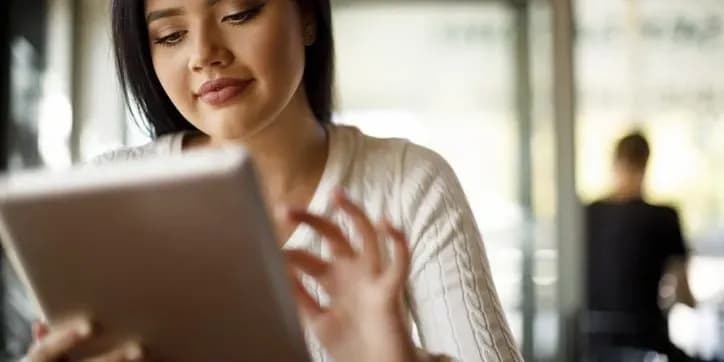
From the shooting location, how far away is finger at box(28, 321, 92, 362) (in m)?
0.56

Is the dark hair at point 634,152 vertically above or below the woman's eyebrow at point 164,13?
below

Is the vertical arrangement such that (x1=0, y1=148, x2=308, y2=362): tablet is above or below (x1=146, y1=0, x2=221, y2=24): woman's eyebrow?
below

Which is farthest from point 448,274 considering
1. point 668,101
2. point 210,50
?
point 668,101

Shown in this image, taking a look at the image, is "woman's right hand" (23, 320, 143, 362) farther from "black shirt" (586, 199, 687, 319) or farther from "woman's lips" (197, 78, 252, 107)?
"black shirt" (586, 199, 687, 319)

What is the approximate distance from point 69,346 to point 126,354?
35mm

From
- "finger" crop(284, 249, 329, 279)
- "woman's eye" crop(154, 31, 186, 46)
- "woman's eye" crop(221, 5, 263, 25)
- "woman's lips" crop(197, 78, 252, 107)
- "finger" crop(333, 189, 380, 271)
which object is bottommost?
"finger" crop(284, 249, 329, 279)

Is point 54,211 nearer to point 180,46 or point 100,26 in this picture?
point 180,46

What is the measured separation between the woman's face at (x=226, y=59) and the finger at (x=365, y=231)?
230 millimetres


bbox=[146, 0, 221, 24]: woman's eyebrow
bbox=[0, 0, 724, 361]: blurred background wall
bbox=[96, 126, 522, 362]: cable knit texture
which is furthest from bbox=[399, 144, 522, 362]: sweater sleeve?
bbox=[0, 0, 724, 361]: blurred background wall

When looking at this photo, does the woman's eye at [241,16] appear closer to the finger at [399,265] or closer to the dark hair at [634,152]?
the finger at [399,265]

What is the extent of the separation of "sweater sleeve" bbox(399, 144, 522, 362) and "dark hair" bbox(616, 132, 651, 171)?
195 cm

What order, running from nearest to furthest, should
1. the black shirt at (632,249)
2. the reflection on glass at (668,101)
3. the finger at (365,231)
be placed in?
the finger at (365,231) < the black shirt at (632,249) < the reflection on glass at (668,101)

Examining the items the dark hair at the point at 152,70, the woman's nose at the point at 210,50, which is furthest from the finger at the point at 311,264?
Result: the dark hair at the point at 152,70

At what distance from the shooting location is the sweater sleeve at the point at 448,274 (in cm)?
72
